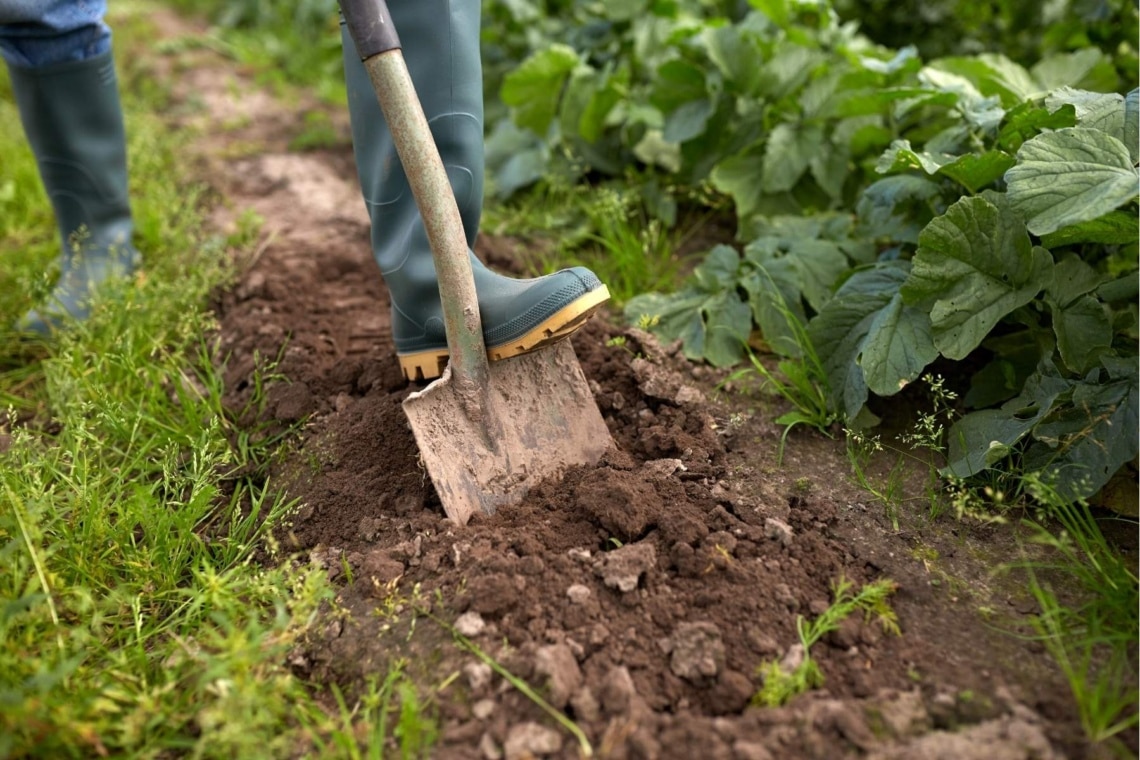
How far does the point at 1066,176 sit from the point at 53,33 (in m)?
2.46

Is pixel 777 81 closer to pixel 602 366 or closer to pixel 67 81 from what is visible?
pixel 602 366

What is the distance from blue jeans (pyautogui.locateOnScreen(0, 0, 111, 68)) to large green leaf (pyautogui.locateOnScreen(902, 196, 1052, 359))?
222cm

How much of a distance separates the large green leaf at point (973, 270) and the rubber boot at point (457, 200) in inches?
27.3

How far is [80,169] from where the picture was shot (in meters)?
2.70

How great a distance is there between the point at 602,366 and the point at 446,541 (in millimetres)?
667

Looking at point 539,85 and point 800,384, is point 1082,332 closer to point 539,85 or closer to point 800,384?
point 800,384

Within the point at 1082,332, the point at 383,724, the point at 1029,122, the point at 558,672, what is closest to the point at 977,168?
the point at 1029,122

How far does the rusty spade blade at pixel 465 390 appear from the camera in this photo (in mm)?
1697

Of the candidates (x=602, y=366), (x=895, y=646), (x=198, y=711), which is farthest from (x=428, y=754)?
(x=602, y=366)

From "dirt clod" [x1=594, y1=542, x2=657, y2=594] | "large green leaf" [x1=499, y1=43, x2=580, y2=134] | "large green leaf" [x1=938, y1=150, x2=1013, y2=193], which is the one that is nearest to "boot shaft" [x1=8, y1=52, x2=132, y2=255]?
"large green leaf" [x1=499, y1=43, x2=580, y2=134]

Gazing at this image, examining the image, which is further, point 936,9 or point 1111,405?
point 936,9

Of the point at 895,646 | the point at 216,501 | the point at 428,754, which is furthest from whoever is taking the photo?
the point at 216,501

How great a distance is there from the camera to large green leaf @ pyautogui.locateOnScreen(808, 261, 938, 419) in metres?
1.94

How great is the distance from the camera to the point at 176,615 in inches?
67.2
